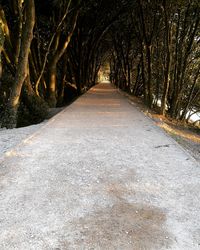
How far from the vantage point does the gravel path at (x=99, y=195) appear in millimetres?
3305

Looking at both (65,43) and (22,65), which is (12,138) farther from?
(65,43)

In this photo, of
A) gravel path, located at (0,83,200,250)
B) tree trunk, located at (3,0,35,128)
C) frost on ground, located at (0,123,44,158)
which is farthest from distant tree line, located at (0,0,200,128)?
gravel path, located at (0,83,200,250)

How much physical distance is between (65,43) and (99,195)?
11.8 m

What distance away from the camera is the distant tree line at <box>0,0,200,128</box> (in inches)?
417

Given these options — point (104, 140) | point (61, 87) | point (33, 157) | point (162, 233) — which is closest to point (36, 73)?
point (61, 87)

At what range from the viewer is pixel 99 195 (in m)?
4.32

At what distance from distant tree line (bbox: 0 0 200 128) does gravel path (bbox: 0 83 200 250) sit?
401cm

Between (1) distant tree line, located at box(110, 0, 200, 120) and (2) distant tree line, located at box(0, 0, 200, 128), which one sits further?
(1) distant tree line, located at box(110, 0, 200, 120)

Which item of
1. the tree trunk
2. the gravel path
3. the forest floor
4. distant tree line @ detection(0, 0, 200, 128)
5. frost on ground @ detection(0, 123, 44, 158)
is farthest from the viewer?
distant tree line @ detection(0, 0, 200, 128)

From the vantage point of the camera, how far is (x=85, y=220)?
3.64 m

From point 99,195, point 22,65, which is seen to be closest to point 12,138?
point 22,65

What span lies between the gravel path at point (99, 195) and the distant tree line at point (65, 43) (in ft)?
13.2

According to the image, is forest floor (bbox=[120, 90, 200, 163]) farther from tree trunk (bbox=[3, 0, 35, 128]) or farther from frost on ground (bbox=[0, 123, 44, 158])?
tree trunk (bbox=[3, 0, 35, 128])

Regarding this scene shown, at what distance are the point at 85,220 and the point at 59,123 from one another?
6.08m
